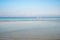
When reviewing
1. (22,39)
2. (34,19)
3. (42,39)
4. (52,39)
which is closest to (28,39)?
(22,39)

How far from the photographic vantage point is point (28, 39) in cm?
140

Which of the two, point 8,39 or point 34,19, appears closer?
point 8,39

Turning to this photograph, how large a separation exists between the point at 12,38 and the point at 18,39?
115 mm

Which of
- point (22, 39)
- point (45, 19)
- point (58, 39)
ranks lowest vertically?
point (58, 39)

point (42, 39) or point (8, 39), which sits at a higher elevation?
point (8, 39)

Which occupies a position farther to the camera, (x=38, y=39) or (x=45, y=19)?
(x=45, y=19)

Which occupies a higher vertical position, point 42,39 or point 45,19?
point 45,19

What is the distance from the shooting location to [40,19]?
3.99 m

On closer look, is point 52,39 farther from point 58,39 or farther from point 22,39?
point 22,39

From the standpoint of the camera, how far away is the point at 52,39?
1.38 m

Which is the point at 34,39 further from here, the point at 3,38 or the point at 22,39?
the point at 3,38

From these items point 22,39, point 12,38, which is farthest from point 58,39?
point 12,38

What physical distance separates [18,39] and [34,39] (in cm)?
25

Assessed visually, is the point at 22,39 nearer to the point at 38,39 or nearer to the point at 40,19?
the point at 38,39
